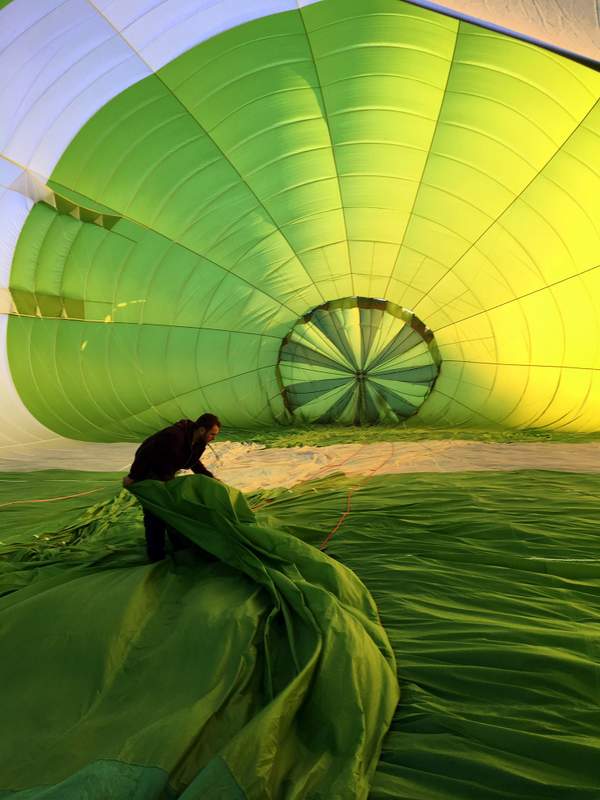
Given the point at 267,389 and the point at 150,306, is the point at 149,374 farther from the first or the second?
the point at 267,389

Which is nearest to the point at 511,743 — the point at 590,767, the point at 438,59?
the point at 590,767

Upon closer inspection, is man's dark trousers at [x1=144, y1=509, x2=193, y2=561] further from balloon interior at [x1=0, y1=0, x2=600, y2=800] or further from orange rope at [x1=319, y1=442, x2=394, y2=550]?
orange rope at [x1=319, y1=442, x2=394, y2=550]

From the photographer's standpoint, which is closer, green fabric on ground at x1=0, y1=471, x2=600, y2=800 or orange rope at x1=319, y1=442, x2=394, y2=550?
green fabric on ground at x1=0, y1=471, x2=600, y2=800

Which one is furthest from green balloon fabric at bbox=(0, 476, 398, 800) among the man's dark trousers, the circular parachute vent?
the circular parachute vent

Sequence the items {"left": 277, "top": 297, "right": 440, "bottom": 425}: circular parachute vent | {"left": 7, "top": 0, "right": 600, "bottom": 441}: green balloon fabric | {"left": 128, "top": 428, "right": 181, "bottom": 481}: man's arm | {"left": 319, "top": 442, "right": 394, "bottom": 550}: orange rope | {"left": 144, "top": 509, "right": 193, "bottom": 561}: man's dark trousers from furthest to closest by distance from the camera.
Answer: {"left": 277, "top": 297, "right": 440, "bottom": 425}: circular parachute vent < {"left": 7, "top": 0, "right": 600, "bottom": 441}: green balloon fabric < {"left": 319, "top": 442, "right": 394, "bottom": 550}: orange rope < {"left": 128, "top": 428, "right": 181, "bottom": 481}: man's arm < {"left": 144, "top": 509, "right": 193, "bottom": 561}: man's dark trousers

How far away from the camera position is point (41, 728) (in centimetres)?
143

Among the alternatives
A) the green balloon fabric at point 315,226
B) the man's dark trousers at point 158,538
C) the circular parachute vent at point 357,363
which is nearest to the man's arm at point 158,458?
the man's dark trousers at point 158,538

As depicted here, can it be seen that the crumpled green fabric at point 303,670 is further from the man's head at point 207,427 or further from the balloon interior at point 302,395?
the man's head at point 207,427

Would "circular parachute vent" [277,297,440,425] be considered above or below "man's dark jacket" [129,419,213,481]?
above

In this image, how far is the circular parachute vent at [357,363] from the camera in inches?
268

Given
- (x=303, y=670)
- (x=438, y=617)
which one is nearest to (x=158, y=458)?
(x=438, y=617)

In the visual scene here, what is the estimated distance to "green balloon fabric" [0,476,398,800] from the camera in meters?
1.26

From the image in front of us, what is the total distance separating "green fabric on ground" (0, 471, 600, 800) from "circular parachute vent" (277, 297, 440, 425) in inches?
136

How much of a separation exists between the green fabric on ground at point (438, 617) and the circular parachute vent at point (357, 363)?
344cm
